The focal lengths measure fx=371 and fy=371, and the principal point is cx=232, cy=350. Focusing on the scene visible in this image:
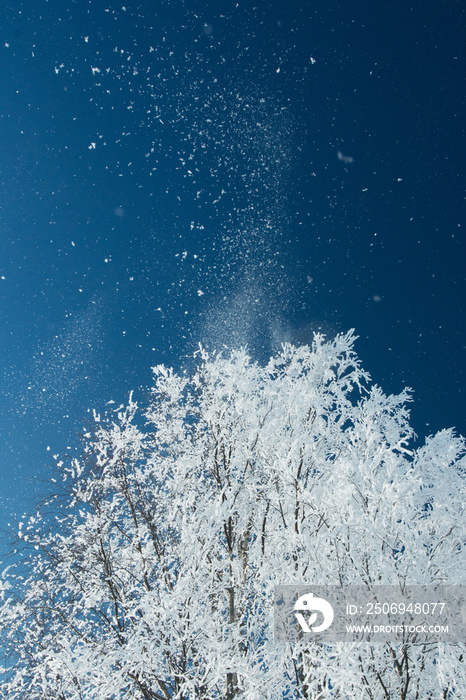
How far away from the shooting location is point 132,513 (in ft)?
21.9

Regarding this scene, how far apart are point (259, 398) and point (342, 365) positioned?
1.76m

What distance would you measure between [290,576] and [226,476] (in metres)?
2.44

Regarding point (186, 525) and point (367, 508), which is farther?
point (186, 525)

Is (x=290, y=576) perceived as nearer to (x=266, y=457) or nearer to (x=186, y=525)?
(x=186, y=525)

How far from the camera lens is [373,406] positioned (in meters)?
6.56

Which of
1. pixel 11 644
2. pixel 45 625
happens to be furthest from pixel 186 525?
pixel 11 644

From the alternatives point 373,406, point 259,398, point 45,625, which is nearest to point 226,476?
point 259,398

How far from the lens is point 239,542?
6.62 metres

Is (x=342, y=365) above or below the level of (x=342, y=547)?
above

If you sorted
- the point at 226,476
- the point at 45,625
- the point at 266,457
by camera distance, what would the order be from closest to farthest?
the point at 266,457, the point at 226,476, the point at 45,625

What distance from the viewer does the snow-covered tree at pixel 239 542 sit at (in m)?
3.97

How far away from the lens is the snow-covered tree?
13.0 ft

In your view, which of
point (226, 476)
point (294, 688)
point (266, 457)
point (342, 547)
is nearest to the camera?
point (342, 547)

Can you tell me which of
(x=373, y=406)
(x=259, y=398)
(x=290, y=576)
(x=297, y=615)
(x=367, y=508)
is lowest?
(x=297, y=615)
